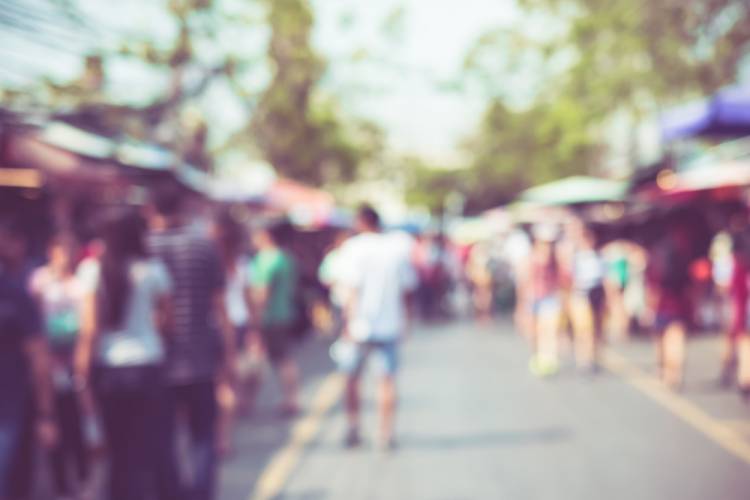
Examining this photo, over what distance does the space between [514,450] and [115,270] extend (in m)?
3.71

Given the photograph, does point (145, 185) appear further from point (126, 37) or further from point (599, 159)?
point (599, 159)

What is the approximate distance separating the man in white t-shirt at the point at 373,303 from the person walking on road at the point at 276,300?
4.60 ft

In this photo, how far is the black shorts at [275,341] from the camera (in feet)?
28.6

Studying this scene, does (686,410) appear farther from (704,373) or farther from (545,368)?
(704,373)

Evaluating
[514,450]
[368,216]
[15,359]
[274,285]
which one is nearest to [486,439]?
[514,450]

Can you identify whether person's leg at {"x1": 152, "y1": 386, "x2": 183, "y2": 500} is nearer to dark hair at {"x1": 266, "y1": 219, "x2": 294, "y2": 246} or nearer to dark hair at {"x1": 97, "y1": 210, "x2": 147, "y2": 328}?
dark hair at {"x1": 97, "y1": 210, "x2": 147, "y2": 328}

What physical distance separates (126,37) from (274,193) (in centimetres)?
1524

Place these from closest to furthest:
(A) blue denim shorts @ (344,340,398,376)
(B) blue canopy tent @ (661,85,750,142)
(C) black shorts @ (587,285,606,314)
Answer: (A) blue denim shorts @ (344,340,398,376), (B) blue canopy tent @ (661,85,750,142), (C) black shorts @ (587,285,606,314)

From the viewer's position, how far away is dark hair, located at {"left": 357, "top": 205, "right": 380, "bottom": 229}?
7.24 meters

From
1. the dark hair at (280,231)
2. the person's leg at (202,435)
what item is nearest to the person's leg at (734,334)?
the dark hair at (280,231)

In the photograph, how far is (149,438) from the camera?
14.7 ft

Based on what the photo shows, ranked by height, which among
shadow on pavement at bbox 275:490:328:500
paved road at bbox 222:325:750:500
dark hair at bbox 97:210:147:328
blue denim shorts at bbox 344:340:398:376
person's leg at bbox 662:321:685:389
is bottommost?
shadow on pavement at bbox 275:490:328:500

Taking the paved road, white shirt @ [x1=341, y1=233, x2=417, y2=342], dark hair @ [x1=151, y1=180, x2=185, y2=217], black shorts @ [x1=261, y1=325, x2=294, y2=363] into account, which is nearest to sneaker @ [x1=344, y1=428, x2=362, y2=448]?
the paved road

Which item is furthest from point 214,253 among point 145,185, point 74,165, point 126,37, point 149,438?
point 145,185
